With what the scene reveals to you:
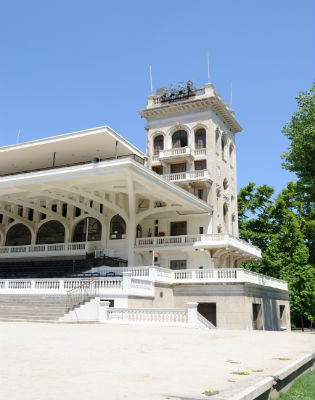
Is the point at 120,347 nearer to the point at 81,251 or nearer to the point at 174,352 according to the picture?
the point at 174,352

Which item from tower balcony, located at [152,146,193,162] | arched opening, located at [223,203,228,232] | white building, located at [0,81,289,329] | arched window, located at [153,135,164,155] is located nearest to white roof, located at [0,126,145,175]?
white building, located at [0,81,289,329]

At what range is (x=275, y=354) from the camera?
9.88 metres

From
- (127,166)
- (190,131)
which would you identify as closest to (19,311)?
(127,166)

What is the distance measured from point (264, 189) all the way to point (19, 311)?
32.8m

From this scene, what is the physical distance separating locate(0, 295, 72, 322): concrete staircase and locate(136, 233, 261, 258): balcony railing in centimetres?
1347

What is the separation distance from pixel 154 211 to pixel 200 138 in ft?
34.3

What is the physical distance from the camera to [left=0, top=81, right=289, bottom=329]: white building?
29.0 metres

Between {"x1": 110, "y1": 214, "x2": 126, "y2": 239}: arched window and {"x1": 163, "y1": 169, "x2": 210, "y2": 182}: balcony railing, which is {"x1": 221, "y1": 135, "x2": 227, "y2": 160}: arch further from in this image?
{"x1": 110, "y1": 214, "x2": 126, "y2": 239}: arched window

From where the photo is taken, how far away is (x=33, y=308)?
77.0 feet

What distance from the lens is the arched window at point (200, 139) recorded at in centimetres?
4178

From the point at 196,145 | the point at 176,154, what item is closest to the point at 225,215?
the point at 196,145

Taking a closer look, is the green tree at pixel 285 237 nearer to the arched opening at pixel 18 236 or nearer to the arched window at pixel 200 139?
the arched window at pixel 200 139

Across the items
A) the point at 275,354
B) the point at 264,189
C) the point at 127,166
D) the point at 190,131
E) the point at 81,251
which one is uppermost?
the point at 190,131

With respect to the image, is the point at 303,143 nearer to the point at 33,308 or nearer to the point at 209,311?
the point at 209,311
